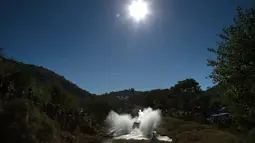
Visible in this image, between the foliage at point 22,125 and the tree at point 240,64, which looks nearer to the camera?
the foliage at point 22,125

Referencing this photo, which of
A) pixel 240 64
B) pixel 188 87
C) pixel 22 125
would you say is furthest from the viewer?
pixel 188 87

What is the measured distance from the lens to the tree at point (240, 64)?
15110mm

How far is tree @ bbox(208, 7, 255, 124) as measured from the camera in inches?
595

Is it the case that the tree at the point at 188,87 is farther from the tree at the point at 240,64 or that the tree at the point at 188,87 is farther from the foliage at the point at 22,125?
the foliage at the point at 22,125

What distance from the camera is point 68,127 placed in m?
30.7

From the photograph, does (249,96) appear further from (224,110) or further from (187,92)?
(187,92)

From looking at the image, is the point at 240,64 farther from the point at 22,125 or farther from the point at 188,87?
the point at 188,87

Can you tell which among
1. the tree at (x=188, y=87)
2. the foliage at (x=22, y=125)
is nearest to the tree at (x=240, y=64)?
the foliage at (x=22, y=125)

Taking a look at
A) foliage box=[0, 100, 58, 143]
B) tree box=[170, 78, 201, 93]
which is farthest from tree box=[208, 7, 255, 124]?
tree box=[170, 78, 201, 93]

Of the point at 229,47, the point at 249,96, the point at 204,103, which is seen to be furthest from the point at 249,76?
the point at 204,103

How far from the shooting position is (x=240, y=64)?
1592 centimetres

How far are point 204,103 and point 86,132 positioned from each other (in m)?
47.3

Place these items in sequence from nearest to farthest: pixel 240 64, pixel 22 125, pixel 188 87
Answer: pixel 22 125 → pixel 240 64 → pixel 188 87

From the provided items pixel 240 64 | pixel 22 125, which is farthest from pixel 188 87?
pixel 22 125
